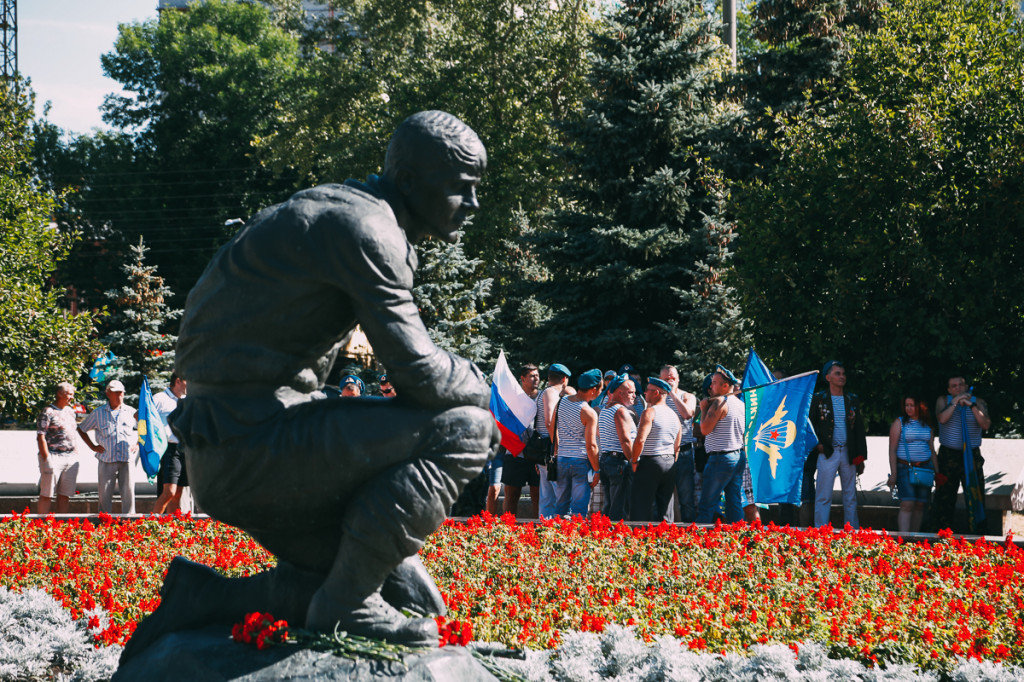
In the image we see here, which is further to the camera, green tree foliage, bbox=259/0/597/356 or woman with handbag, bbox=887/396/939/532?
green tree foliage, bbox=259/0/597/356

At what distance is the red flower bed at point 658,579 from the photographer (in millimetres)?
6062

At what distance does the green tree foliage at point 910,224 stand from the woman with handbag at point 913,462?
2.22m

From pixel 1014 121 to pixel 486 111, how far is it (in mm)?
20897

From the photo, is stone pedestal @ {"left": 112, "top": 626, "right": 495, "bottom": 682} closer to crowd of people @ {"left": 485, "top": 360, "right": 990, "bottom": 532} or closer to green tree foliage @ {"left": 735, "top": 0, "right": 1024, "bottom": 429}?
crowd of people @ {"left": 485, "top": 360, "right": 990, "bottom": 532}

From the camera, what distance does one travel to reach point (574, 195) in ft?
80.3

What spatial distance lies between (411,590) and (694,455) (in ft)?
26.1

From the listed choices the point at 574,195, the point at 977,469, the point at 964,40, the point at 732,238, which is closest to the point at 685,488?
the point at 977,469

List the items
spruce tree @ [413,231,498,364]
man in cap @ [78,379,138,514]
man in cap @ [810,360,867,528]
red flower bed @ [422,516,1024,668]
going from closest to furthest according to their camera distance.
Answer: red flower bed @ [422,516,1024,668] → man in cap @ [810,360,867,528] → man in cap @ [78,379,138,514] → spruce tree @ [413,231,498,364]

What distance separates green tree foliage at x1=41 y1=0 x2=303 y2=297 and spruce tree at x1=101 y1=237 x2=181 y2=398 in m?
9.33

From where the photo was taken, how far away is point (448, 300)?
979 inches

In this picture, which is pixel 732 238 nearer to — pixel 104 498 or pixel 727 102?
pixel 727 102

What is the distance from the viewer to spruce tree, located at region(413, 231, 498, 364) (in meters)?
24.4

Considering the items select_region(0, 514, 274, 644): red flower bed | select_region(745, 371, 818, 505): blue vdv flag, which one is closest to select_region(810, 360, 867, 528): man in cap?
select_region(745, 371, 818, 505): blue vdv flag

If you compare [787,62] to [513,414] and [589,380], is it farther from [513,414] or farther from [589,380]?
[589,380]
